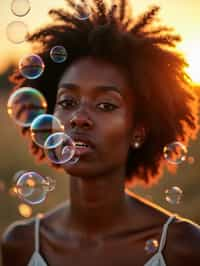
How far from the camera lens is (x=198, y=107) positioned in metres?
4.81

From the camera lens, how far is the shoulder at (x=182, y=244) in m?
4.23

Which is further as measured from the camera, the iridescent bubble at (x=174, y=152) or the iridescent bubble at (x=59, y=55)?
the iridescent bubble at (x=174, y=152)

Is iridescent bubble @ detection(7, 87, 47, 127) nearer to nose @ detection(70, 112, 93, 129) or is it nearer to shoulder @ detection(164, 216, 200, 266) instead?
nose @ detection(70, 112, 93, 129)

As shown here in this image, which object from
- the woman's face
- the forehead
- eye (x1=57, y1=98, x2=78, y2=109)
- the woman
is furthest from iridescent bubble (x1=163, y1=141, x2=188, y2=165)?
eye (x1=57, y1=98, x2=78, y2=109)

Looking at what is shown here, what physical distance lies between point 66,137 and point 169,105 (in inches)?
30.3

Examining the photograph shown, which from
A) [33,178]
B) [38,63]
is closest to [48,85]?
[38,63]

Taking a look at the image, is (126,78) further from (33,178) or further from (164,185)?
(164,185)

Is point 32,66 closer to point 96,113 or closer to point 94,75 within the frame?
point 94,75

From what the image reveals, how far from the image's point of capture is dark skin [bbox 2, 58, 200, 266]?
163 inches

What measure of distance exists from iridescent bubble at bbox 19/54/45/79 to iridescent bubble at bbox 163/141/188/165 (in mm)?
800

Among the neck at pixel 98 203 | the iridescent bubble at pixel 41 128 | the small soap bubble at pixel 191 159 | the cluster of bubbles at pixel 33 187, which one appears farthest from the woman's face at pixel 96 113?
the small soap bubble at pixel 191 159

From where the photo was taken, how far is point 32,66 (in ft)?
15.3

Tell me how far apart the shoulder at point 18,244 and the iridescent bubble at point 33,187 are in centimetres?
14

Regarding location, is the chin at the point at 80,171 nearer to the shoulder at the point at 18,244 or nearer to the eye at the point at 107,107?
the eye at the point at 107,107
